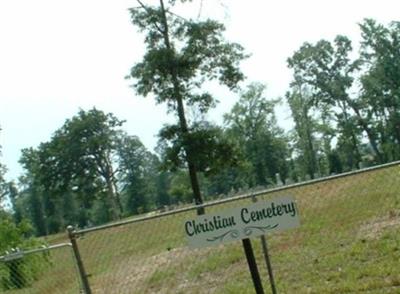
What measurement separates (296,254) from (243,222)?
166 inches

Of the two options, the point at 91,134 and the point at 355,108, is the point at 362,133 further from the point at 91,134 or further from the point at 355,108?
the point at 91,134

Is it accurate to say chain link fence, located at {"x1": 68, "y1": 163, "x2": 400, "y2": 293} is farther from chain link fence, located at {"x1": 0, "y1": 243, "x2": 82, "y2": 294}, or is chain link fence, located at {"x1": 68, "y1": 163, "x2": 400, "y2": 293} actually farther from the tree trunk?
the tree trunk

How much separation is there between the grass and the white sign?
149cm

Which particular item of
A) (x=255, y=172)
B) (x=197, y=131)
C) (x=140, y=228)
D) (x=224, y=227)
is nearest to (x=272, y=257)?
(x=140, y=228)

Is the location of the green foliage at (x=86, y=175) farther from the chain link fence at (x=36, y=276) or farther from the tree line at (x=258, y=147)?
the chain link fence at (x=36, y=276)

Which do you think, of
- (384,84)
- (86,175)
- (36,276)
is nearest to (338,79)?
(384,84)

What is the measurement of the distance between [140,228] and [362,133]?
6140 centimetres

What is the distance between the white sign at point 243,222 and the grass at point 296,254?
1495 millimetres

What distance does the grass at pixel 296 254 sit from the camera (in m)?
8.49

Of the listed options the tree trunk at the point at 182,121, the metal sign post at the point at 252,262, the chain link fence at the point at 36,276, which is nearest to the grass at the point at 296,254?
the chain link fence at the point at 36,276

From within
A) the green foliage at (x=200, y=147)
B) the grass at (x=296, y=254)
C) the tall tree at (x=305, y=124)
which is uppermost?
the tall tree at (x=305, y=124)

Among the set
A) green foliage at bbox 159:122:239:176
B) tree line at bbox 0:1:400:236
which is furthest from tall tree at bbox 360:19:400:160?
green foliage at bbox 159:122:239:176

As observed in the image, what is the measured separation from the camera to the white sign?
6.54 metres

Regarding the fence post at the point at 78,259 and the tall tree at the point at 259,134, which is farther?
the tall tree at the point at 259,134
